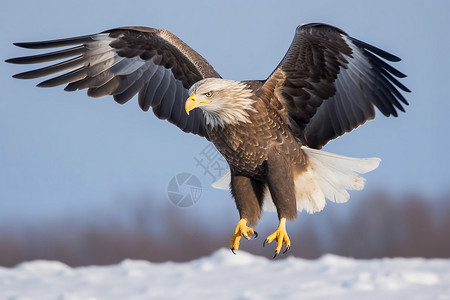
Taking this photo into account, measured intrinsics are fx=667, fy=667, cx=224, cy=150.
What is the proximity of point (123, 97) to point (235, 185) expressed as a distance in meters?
1.24

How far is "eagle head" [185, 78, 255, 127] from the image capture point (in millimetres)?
4441

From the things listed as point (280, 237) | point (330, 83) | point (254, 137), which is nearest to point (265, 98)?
point (254, 137)

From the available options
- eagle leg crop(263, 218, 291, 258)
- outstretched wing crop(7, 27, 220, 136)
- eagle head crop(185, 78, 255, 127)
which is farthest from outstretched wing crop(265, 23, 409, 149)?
eagle leg crop(263, 218, 291, 258)

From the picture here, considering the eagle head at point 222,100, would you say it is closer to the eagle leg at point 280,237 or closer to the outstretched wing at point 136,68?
the outstretched wing at point 136,68

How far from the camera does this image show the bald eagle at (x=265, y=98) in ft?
15.0

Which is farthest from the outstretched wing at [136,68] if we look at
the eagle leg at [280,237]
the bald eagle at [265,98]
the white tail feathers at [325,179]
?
the eagle leg at [280,237]

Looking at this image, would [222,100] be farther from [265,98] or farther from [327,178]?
[327,178]

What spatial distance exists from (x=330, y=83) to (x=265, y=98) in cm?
60

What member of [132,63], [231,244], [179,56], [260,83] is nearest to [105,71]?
[132,63]

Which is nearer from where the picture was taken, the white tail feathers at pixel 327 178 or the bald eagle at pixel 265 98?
the bald eagle at pixel 265 98

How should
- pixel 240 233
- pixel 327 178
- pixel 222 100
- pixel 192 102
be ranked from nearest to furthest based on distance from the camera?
pixel 192 102
pixel 222 100
pixel 240 233
pixel 327 178

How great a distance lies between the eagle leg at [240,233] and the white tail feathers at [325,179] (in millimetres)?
352

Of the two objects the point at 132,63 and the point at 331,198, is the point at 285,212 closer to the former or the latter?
the point at 331,198

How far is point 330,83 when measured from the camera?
16.5 ft
